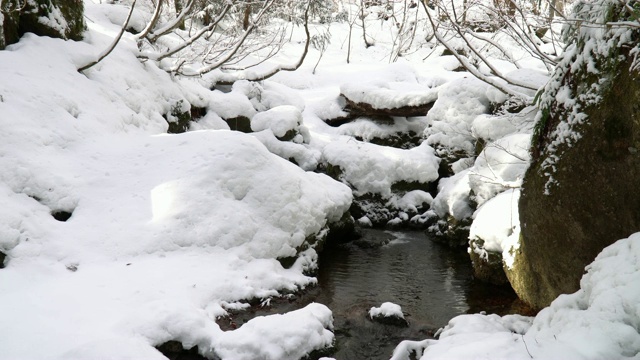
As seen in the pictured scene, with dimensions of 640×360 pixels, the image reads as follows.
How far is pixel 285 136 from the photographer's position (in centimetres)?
1313

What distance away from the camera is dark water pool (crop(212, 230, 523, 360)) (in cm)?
588

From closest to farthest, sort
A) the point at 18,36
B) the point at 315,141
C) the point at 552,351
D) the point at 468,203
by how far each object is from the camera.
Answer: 1. the point at 552,351
2. the point at 18,36
3. the point at 468,203
4. the point at 315,141

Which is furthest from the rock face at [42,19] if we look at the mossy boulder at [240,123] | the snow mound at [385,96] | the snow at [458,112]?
the snow at [458,112]

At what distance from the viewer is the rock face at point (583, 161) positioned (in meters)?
3.77

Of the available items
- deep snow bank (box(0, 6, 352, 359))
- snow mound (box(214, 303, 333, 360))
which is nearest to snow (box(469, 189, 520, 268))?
deep snow bank (box(0, 6, 352, 359))

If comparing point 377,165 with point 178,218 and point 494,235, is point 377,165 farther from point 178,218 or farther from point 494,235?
point 178,218

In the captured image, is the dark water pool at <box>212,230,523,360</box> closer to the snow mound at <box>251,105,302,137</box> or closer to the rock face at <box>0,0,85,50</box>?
the snow mound at <box>251,105,302,137</box>

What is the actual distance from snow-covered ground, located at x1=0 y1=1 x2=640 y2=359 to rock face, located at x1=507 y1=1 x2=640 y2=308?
52cm

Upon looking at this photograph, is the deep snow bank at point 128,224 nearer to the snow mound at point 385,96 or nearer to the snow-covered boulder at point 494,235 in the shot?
the snow-covered boulder at point 494,235

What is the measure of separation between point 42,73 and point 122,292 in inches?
204

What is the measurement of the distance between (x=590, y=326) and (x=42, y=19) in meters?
10.4

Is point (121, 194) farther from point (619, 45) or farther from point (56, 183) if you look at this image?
point (619, 45)

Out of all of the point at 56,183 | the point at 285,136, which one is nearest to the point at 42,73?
the point at 56,183

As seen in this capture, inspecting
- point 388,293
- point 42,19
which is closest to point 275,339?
point 388,293
